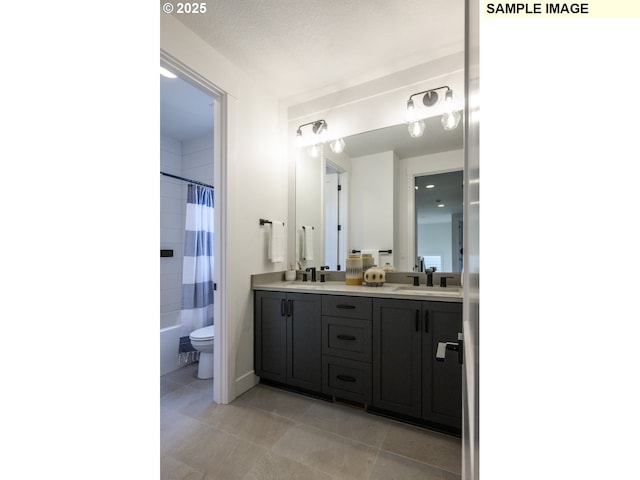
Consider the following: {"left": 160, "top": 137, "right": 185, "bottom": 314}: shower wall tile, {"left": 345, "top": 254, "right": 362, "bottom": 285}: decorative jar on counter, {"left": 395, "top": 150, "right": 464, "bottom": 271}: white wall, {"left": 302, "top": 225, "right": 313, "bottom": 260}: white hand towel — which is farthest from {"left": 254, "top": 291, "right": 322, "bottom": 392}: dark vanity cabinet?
{"left": 160, "top": 137, "right": 185, "bottom": 314}: shower wall tile

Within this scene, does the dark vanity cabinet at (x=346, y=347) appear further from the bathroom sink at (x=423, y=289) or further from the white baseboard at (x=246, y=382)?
the white baseboard at (x=246, y=382)

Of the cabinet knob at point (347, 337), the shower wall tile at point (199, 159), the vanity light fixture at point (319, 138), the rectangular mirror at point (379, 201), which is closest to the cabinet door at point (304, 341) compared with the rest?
the cabinet knob at point (347, 337)

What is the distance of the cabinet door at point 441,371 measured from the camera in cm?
165

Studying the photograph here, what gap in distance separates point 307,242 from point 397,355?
1.45m

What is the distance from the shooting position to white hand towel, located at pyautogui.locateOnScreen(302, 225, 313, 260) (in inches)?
113

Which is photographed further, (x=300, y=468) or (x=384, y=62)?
(x=384, y=62)

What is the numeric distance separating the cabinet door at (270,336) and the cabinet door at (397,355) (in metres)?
0.78

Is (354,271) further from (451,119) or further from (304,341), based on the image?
(451,119)

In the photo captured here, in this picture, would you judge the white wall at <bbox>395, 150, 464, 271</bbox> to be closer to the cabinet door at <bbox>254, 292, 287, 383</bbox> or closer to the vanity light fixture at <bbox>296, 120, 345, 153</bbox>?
the vanity light fixture at <bbox>296, 120, 345, 153</bbox>
